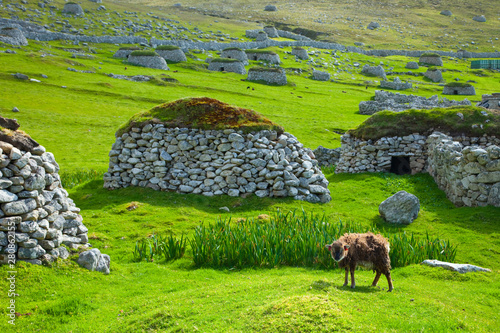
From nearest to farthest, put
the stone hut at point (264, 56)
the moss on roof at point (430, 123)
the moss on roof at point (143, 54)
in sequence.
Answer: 1. the moss on roof at point (430, 123)
2. the moss on roof at point (143, 54)
3. the stone hut at point (264, 56)

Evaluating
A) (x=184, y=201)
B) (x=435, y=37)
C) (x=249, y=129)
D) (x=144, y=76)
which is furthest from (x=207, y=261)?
(x=435, y=37)

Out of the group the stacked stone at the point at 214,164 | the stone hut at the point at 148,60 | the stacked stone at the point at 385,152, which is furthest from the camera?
the stone hut at the point at 148,60

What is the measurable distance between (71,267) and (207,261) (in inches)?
120

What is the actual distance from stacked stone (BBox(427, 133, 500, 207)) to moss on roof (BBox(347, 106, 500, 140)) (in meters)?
3.40

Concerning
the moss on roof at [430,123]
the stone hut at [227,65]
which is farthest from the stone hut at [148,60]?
the moss on roof at [430,123]

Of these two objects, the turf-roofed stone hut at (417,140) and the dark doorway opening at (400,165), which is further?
the dark doorway opening at (400,165)

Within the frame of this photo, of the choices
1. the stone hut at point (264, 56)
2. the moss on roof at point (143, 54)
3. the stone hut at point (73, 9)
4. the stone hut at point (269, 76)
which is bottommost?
the stone hut at point (269, 76)

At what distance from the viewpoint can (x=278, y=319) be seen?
5879 millimetres

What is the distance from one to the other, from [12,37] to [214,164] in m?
62.3

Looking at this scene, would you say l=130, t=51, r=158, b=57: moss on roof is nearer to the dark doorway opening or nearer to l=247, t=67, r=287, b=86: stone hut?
l=247, t=67, r=287, b=86: stone hut

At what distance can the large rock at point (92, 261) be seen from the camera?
8625 millimetres

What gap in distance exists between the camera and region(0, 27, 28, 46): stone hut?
61750mm

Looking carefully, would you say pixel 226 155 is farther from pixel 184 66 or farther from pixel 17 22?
pixel 17 22

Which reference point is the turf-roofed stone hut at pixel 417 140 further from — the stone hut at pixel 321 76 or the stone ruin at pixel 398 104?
the stone hut at pixel 321 76
